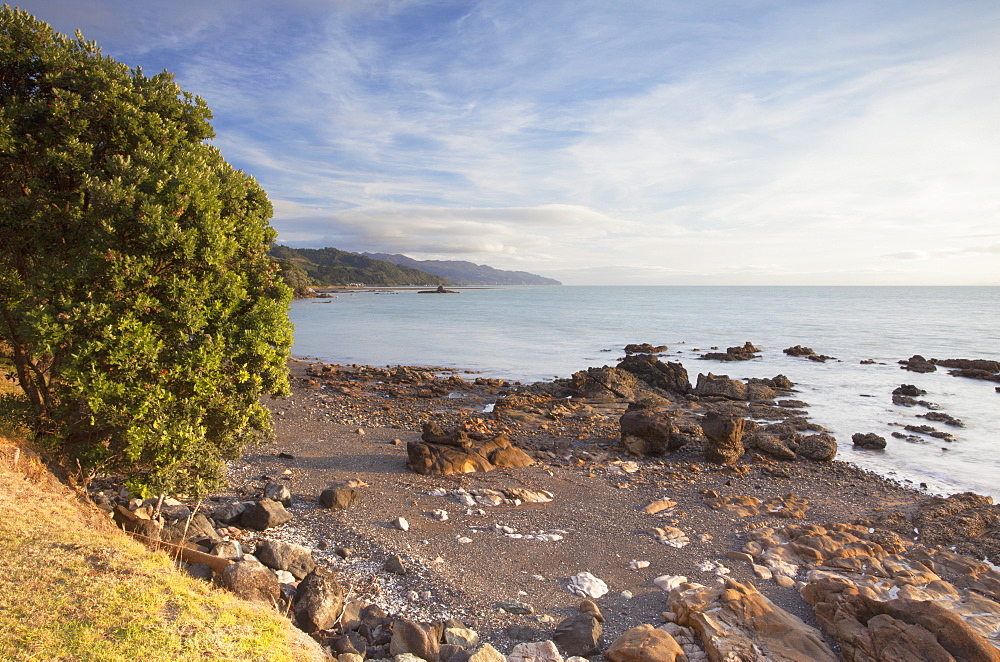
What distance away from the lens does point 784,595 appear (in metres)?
8.66

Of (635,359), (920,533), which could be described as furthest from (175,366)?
(635,359)

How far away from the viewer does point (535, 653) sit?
21.7 feet

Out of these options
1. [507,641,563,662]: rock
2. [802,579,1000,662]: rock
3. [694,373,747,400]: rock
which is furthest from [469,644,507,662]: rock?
[694,373,747,400]: rock

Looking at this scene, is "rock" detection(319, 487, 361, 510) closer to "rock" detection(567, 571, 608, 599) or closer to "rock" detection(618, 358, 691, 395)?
"rock" detection(567, 571, 608, 599)

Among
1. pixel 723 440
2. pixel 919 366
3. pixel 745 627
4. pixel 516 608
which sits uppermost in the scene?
pixel 745 627

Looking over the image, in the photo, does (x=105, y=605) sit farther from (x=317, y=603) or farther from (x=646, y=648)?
(x=646, y=648)

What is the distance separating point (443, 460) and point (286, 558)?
5907mm

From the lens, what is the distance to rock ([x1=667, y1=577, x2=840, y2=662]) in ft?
21.4

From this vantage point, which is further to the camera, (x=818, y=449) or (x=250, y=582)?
(x=818, y=449)

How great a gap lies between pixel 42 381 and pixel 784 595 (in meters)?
12.6

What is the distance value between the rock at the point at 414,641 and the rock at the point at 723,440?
1188 cm

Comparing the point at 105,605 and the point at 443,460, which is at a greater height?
the point at 105,605

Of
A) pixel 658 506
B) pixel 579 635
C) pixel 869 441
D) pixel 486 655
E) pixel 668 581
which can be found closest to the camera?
pixel 486 655

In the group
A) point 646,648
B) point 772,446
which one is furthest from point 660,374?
point 646,648
